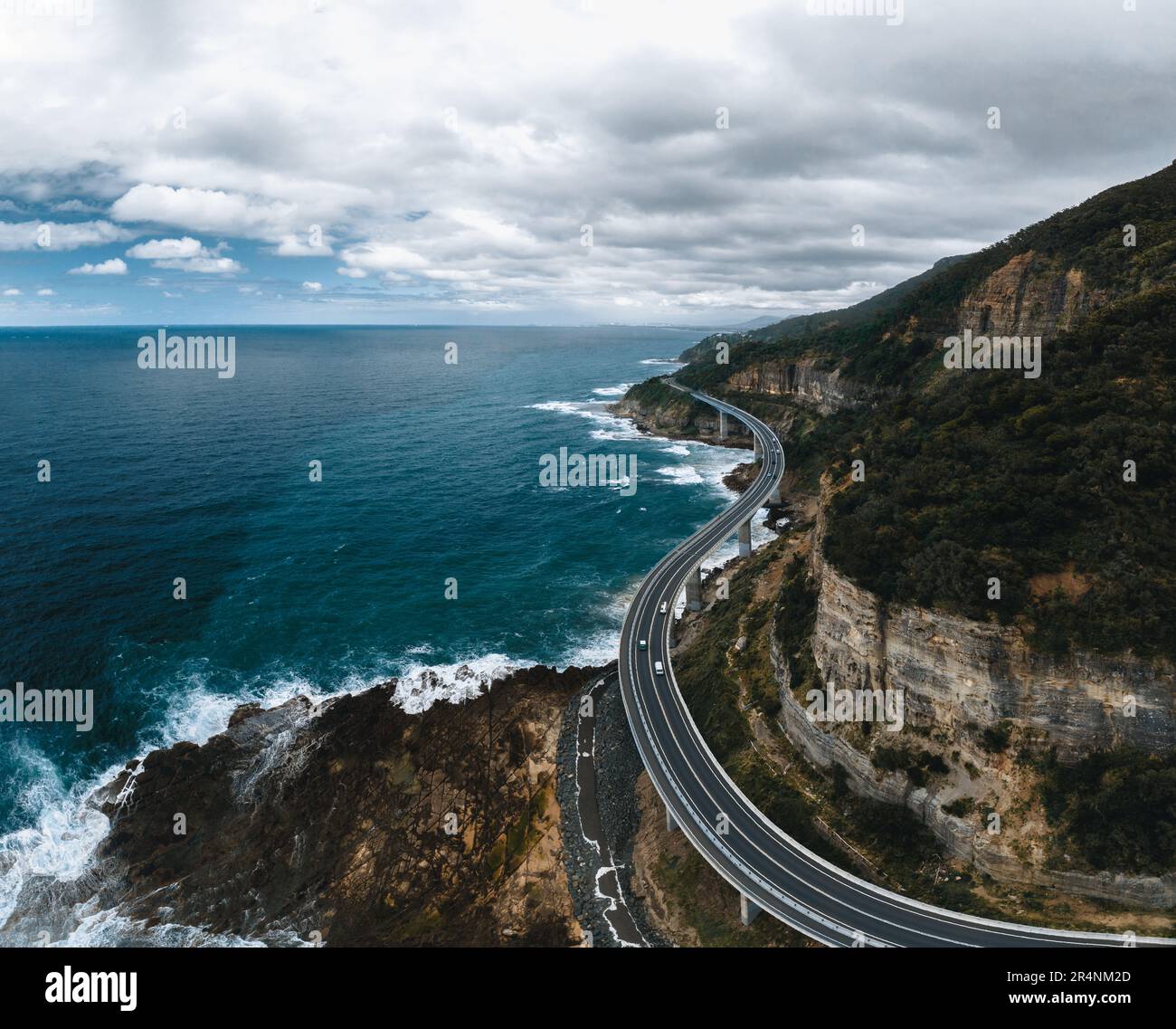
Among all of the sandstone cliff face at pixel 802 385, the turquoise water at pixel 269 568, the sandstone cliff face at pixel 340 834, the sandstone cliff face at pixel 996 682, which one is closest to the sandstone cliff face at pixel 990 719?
the sandstone cliff face at pixel 996 682

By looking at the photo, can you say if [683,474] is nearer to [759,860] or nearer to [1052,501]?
[1052,501]

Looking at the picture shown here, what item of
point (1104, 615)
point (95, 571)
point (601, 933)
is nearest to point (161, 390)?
point (95, 571)

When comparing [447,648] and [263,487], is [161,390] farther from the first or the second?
[447,648]

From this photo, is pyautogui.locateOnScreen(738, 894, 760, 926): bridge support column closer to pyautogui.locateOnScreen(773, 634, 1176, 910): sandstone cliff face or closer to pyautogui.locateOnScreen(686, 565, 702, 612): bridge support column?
pyautogui.locateOnScreen(773, 634, 1176, 910): sandstone cliff face

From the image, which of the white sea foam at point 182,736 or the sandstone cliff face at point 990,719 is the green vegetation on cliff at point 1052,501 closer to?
the sandstone cliff face at point 990,719

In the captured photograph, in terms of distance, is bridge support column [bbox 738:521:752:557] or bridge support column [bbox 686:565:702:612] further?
bridge support column [bbox 738:521:752:557]

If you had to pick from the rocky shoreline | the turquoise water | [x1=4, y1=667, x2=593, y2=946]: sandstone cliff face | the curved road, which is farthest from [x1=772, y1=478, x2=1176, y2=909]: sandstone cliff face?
the turquoise water

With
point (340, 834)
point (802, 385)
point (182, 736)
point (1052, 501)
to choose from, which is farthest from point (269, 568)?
point (802, 385)

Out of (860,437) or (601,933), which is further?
(860,437)
